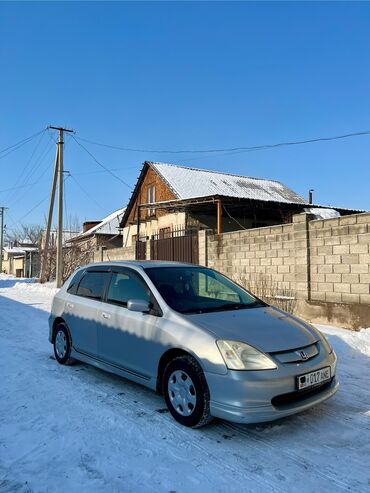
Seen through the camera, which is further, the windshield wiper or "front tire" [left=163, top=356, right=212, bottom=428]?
the windshield wiper

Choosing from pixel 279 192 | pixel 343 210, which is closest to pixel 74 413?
pixel 343 210

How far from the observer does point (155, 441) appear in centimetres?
368

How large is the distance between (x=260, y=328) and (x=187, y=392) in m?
0.93

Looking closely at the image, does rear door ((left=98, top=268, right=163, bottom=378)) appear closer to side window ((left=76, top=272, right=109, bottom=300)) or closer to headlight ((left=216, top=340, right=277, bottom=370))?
side window ((left=76, top=272, right=109, bottom=300))

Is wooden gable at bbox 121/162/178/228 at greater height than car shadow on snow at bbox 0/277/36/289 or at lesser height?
greater

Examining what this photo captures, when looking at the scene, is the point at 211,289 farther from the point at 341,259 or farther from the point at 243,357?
the point at 341,259

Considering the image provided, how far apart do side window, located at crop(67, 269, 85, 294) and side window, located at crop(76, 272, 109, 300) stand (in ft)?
0.42

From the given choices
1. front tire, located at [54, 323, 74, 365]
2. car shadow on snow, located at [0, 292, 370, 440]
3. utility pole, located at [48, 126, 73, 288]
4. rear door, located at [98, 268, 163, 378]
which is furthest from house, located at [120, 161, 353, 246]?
rear door, located at [98, 268, 163, 378]

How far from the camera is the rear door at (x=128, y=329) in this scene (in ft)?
14.7

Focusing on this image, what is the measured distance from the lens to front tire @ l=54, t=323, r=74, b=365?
20.1 ft

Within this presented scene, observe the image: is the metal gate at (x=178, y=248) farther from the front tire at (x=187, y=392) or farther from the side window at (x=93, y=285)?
Result: the front tire at (x=187, y=392)

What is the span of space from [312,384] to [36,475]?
244cm

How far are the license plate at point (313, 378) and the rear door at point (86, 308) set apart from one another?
2.72 metres

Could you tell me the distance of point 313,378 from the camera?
3902 mm
